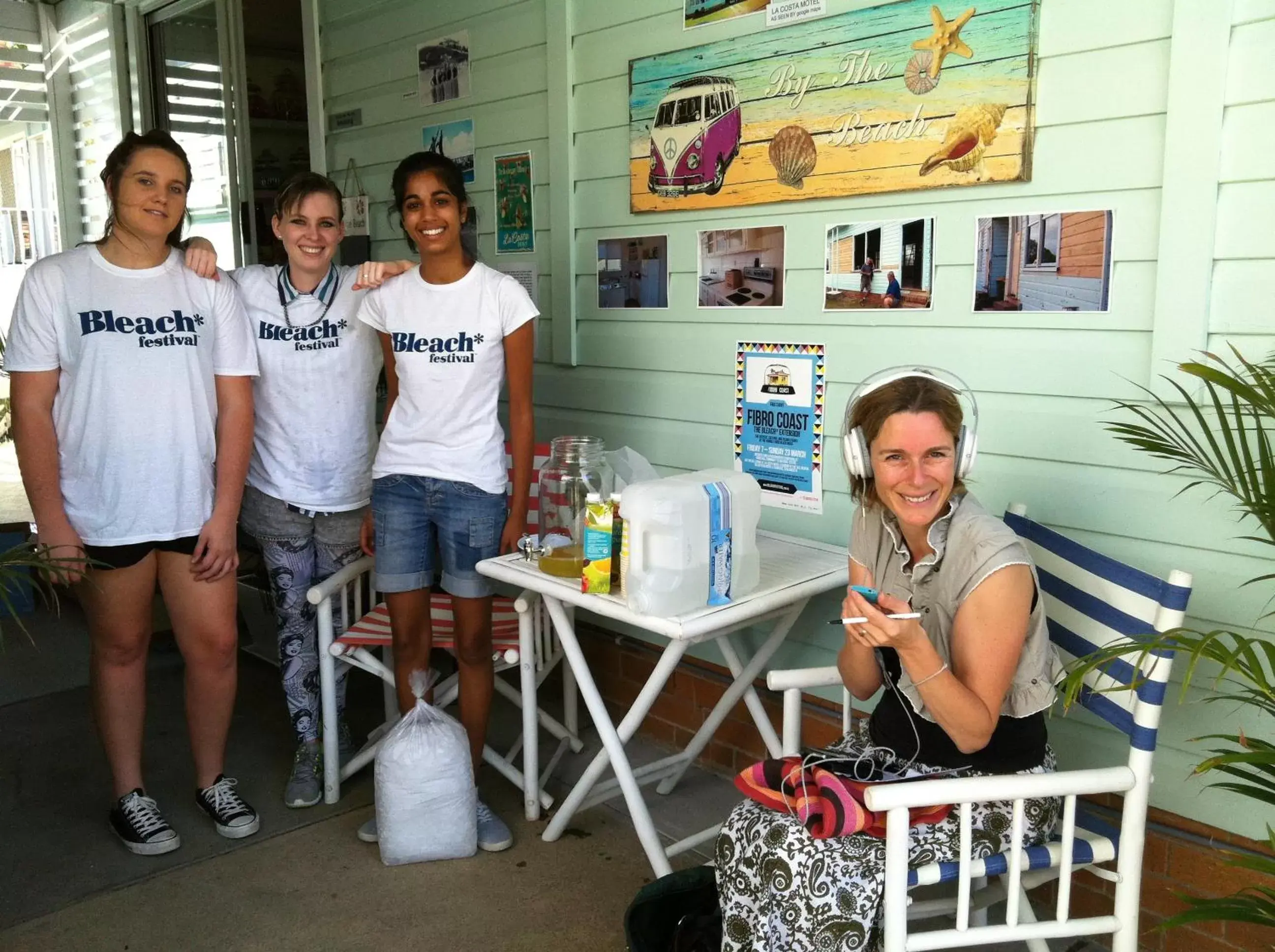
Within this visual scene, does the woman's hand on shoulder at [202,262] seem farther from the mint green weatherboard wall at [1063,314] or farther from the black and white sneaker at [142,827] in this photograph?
the black and white sneaker at [142,827]

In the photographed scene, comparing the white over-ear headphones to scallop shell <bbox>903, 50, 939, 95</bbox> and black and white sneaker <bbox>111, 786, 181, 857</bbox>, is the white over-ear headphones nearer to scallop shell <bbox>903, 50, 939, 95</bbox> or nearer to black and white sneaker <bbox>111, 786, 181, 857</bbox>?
scallop shell <bbox>903, 50, 939, 95</bbox>

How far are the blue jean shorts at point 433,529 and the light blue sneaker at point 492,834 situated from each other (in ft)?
1.93

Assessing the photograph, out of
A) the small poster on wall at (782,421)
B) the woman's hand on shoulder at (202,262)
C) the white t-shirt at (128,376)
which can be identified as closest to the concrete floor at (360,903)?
the white t-shirt at (128,376)

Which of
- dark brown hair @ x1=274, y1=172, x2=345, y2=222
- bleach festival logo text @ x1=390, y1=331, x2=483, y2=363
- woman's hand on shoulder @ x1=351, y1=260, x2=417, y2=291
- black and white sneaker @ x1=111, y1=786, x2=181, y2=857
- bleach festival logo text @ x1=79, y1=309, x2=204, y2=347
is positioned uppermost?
dark brown hair @ x1=274, y1=172, x2=345, y2=222

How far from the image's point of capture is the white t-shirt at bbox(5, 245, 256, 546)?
2.56 metres

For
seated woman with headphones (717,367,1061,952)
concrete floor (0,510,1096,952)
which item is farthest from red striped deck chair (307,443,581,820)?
seated woman with headphones (717,367,1061,952)

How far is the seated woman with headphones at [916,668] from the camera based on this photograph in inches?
67.9

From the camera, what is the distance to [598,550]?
239 cm

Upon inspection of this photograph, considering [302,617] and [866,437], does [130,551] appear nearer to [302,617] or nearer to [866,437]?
[302,617]

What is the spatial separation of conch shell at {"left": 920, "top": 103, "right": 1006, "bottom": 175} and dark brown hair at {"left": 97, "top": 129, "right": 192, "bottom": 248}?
5.89 feet

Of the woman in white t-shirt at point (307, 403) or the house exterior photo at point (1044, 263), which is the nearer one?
the house exterior photo at point (1044, 263)

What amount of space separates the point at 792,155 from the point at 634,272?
26.2 inches

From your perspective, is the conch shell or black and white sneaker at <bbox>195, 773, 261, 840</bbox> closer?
the conch shell

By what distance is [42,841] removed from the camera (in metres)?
2.92
